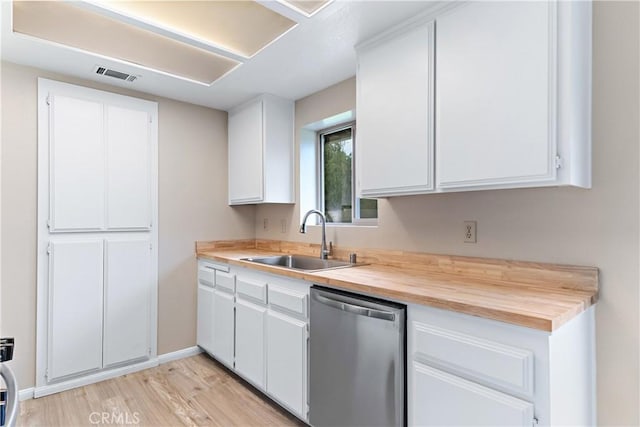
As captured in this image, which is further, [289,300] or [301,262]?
[301,262]

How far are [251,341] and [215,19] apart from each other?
2.05m

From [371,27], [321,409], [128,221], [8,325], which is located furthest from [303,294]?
[8,325]

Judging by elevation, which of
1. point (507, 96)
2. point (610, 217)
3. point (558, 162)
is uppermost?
point (507, 96)

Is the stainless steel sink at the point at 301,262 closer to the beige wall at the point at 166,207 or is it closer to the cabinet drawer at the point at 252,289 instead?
the cabinet drawer at the point at 252,289

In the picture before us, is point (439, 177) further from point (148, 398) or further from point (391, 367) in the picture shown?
point (148, 398)

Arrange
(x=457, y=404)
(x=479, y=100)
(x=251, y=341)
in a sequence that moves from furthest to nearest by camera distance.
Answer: (x=251, y=341)
(x=479, y=100)
(x=457, y=404)

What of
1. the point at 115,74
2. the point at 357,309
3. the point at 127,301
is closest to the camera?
the point at 357,309

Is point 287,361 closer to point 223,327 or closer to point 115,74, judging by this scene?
point 223,327

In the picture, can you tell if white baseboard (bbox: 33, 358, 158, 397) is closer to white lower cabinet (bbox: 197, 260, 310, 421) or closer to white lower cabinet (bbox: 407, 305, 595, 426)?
white lower cabinet (bbox: 197, 260, 310, 421)

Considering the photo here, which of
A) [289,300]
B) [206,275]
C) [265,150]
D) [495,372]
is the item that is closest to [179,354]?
[206,275]

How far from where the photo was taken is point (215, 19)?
2.03m

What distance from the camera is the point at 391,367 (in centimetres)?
153

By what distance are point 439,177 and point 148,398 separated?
238 centimetres

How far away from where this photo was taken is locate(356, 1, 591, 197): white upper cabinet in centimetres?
133
